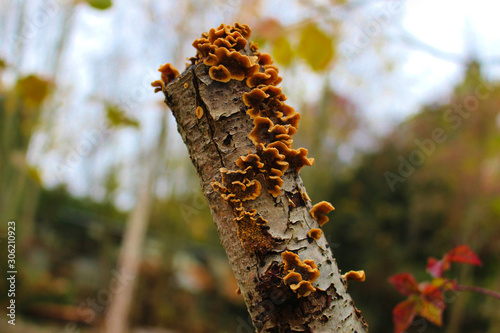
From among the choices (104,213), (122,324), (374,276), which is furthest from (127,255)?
(104,213)

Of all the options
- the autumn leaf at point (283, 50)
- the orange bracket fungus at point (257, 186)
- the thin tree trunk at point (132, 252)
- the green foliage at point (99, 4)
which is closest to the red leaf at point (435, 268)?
the orange bracket fungus at point (257, 186)

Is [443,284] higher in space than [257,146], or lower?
lower

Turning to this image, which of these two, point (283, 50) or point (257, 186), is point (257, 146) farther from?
point (283, 50)

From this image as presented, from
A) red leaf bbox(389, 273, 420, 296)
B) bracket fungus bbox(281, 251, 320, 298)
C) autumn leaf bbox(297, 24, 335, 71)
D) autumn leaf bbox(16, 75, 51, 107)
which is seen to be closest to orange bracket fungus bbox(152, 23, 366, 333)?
bracket fungus bbox(281, 251, 320, 298)

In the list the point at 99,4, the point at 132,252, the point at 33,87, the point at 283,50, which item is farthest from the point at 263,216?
the point at 132,252

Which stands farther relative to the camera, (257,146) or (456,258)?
(456,258)

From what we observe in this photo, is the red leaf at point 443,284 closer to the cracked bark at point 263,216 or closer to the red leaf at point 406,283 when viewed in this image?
the red leaf at point 406,283

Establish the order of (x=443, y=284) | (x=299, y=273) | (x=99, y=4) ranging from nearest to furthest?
(x=299, y=273) → (x=443, y=284) → (x=99, y=4)
